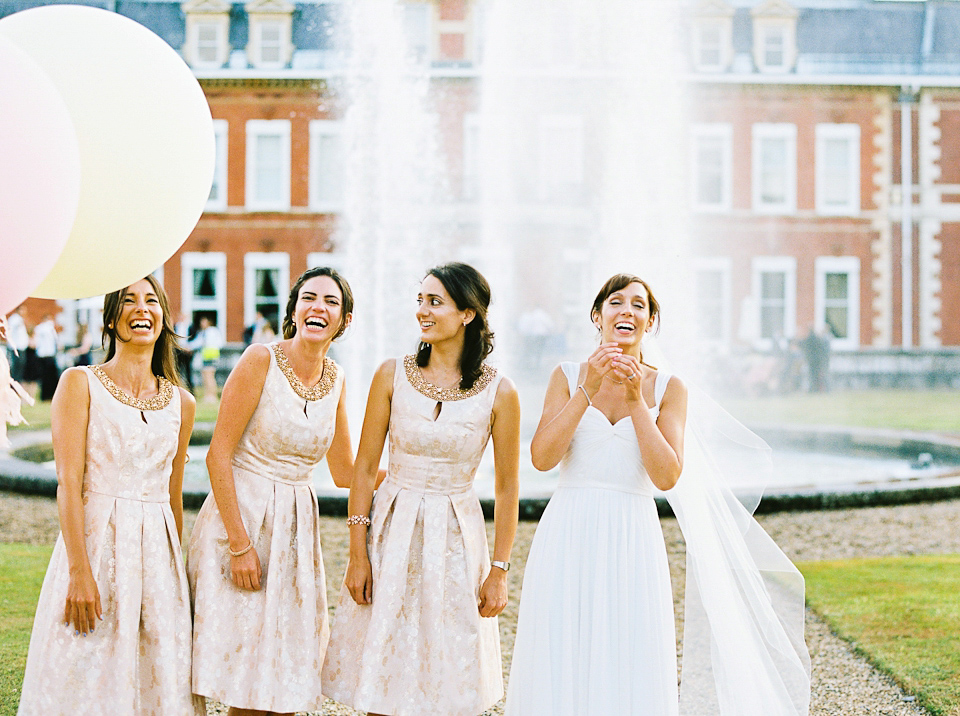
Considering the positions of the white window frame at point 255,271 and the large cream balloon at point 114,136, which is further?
the white window frame at point 255,271

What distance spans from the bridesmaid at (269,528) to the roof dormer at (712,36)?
21.6m

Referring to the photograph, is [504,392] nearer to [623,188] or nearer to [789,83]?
[623,188]

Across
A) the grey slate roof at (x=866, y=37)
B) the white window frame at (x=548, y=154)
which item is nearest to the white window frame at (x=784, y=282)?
the grey slate roof at (x=866, y=37)

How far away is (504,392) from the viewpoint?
3035 mm

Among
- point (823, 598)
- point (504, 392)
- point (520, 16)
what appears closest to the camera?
point (504, 392)

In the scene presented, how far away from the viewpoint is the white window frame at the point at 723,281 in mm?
22719

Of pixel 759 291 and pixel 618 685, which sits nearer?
pixel 618 685

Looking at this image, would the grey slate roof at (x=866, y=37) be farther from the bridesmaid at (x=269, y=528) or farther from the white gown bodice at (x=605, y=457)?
the bridesmaid at (x=269, y=528)

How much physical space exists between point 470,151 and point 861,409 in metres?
9.97

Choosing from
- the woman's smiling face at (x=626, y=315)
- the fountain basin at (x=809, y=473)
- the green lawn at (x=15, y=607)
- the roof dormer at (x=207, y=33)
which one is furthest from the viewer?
the roof dormer at (x=207, y=33)

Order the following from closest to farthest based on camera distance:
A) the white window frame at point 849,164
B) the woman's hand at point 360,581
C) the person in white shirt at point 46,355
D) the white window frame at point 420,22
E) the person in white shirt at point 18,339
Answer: the woman's hand at point 360,581, the person in white shirt at point 18,339, the person in white shirt at point 46,355, the white window frame at point 420,22, the white window frame at point 849,164

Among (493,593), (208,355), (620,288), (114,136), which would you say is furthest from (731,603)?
(208,355)

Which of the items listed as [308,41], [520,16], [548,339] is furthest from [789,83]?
[308,41]

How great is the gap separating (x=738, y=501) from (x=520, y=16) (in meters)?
18.7
